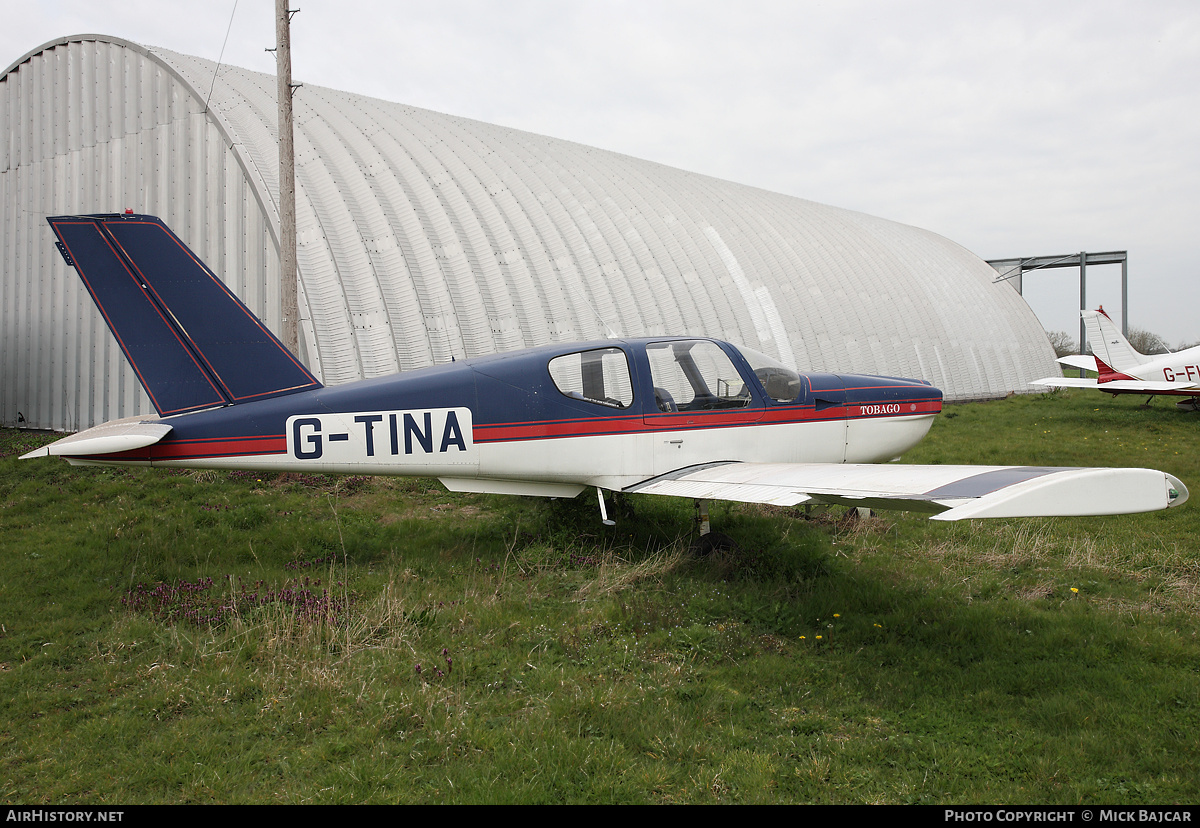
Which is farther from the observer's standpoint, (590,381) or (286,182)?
(286,182)

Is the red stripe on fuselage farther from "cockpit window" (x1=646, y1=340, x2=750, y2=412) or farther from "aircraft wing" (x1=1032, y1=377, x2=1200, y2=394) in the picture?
"aircraft wing" (x1=1032, y1=377, x2=1200, y2=394)

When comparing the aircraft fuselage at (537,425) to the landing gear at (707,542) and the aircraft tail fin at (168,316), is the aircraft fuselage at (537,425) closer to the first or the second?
the aircraft tail fin at (168,316)

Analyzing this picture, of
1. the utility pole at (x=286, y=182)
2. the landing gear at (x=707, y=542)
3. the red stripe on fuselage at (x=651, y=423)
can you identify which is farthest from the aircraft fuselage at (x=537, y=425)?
the utility pole at (x=286, y=182)

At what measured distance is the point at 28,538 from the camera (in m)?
A: 7.90

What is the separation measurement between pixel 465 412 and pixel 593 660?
2937mm

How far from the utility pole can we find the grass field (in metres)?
3.60

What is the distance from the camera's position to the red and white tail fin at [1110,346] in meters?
20.9

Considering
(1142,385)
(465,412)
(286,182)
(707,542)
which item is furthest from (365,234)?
(1142,385)

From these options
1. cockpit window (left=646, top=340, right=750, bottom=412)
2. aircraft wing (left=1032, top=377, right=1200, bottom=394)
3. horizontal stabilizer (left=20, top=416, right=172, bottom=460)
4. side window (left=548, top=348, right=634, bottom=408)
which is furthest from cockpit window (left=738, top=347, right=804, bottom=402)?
aircraft wing (left=1032, top=377, right=1200, bottom=394)

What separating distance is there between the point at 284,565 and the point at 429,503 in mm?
3034

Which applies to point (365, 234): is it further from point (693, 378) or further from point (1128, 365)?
point (1128, 365)

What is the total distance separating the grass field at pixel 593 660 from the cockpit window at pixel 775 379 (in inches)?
63.0

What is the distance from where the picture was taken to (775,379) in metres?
7.93
